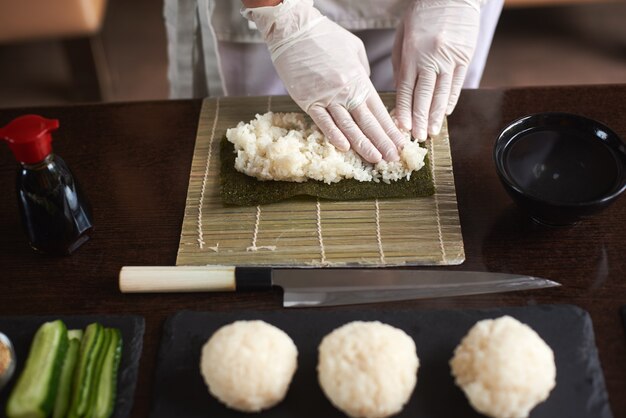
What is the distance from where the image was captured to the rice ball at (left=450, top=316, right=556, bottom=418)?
0.94 metres

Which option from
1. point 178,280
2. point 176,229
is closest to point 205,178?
point 176,229

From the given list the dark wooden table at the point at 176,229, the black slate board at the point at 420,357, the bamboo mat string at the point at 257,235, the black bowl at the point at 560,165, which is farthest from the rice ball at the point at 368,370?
the black bowl at the point at 560,165

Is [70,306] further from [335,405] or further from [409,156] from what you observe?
[409,156]

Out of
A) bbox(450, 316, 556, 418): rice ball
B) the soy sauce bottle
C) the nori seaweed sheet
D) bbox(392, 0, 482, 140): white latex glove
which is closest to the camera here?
bbox(450, 316, 556, 418): rice ball

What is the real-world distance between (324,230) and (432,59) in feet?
1.56

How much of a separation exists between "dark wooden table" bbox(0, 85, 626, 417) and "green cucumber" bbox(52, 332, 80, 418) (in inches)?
3.6

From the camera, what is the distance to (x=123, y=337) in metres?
1.08

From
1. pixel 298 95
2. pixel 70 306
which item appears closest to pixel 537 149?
pixel 298 95

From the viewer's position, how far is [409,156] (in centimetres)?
129

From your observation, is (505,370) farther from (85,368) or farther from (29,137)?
(29,137)

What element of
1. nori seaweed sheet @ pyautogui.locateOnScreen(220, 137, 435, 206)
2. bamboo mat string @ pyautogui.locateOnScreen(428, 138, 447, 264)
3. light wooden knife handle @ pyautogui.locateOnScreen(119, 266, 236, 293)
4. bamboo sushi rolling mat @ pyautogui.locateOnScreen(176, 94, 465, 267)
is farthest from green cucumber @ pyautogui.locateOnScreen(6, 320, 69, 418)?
bamboo mat string @ pyautogui.locateOnScreen(428, 138, 447, 264)

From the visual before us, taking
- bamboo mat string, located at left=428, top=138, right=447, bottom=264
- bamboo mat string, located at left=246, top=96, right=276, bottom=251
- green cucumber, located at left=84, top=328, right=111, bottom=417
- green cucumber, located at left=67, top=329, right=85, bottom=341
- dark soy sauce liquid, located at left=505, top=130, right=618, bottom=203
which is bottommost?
green cucumber, located at left=67, top=329, right=85, bottom=341

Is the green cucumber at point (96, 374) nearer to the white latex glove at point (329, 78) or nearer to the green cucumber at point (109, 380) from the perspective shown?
the green cucumber at point (109, 380)

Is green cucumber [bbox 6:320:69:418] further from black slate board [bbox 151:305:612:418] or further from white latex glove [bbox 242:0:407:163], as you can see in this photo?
white latex glove [bbox 242:0:407:163]
